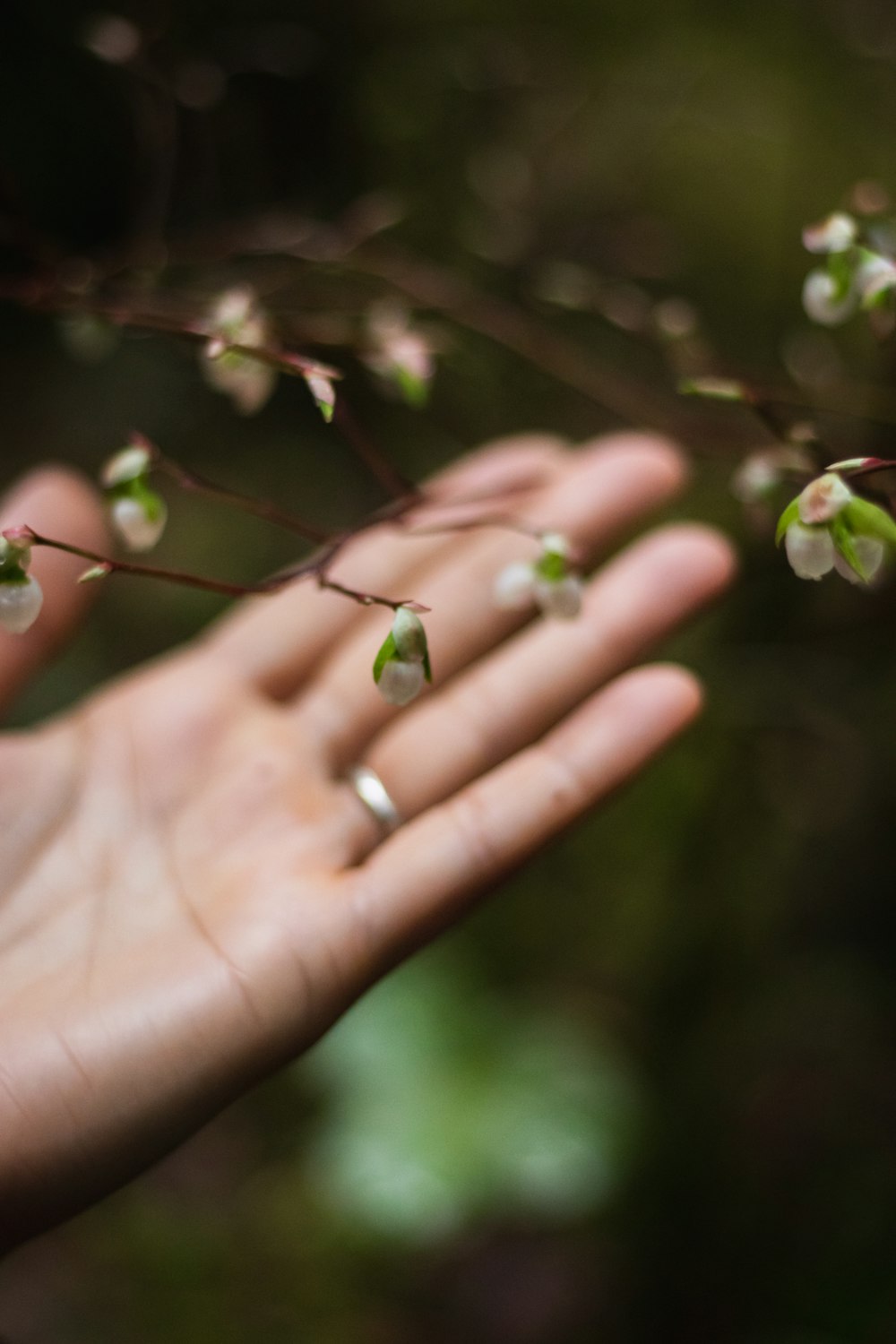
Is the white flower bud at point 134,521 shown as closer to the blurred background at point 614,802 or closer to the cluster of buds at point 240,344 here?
the cluster of buds at point 240,344

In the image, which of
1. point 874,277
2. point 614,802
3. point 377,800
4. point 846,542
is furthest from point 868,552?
point 614,802

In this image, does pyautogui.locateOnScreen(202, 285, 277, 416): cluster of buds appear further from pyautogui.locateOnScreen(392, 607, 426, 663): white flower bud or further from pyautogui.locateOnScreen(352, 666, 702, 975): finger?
pyautogui.locateOnScreen(352, 666, 702, 975): finger

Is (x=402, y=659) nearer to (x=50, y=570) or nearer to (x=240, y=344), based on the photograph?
(x=240, y=344)

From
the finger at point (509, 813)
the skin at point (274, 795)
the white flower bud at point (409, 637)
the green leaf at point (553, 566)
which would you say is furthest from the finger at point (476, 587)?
the white flower bud at point (409, 637)

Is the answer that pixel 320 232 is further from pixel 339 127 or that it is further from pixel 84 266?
pixel 339 127

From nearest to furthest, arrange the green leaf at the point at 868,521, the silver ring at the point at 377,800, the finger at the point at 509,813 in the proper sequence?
the green leaf at the point at 868,521
the finger at the point at 509,813
the silver ring at the point at 377,800

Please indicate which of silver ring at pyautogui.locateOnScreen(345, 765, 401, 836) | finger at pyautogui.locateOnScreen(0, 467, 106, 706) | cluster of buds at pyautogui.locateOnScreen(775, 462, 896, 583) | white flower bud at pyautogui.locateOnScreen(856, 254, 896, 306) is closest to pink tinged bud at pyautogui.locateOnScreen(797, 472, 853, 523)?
cluster of buds at pyautogui.locateOnScreen(775, 462, 896, 583)
